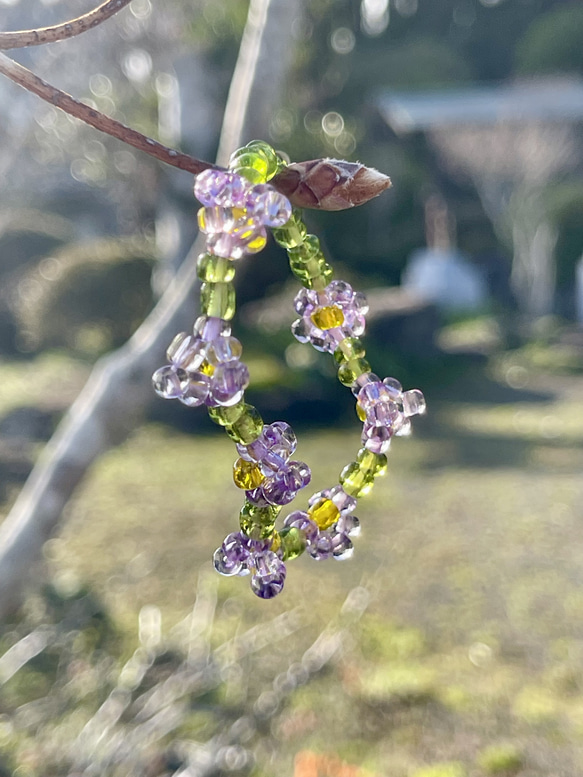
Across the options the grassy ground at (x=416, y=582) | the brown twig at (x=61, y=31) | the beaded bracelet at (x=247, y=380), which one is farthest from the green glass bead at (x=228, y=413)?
the grassy ground at (x=416, y=582)

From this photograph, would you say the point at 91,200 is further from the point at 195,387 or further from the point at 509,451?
the point at 195,387

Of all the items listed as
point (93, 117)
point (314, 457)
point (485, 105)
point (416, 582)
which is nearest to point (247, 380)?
point (93, 117)

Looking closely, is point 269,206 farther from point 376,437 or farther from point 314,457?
point 314,457

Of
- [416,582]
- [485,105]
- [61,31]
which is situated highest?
[485,105]

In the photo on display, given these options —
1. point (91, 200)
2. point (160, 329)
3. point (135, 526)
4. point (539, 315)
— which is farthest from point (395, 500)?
point (91, 200)

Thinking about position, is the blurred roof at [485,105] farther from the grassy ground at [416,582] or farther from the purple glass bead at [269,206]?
the purple glass bead at [269,206]

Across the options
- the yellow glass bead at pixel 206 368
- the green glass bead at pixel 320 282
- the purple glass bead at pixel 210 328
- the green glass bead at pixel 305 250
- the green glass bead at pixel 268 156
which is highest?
the green glass bead at pixel 268 156

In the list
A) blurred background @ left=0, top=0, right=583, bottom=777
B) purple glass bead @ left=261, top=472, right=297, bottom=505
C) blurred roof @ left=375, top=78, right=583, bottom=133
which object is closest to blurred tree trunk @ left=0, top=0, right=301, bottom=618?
blurred background @ left=0, top=0, right=583, bottom=777
